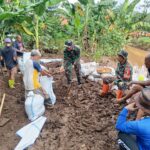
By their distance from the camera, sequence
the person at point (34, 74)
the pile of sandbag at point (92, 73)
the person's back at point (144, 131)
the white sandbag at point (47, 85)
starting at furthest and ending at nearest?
the pile of sandbag at point (92, 73) < the white sandbag at point (47, 85) < the person at point (34, 74) < the person's back at point (144, 131)

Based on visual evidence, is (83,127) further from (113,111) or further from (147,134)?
(147,134)

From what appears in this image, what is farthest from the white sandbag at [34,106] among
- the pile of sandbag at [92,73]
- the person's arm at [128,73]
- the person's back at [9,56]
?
the pile of sandbag at [92,73]

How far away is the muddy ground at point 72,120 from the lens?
583 cm

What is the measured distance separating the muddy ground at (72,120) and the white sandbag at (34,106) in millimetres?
215

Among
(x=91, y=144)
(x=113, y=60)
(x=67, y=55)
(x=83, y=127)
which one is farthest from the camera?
(x=113, y=60)

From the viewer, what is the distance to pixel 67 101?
303 inches

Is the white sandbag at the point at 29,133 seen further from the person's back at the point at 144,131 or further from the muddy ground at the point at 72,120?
the person's back at the point at 144,131

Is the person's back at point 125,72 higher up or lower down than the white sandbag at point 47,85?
higher up

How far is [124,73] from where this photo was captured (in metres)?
6.72

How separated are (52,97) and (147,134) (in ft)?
13.2

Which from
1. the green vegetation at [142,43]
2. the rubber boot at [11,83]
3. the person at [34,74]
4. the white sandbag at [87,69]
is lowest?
the green vegetation at [142,43]

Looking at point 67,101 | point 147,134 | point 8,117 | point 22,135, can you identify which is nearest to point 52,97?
point 67,101

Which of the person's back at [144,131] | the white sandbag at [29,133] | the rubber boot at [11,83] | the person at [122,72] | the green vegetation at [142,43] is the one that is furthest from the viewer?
the green vegetation at [142,43]

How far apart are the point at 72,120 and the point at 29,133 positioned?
1.01 meters
